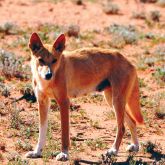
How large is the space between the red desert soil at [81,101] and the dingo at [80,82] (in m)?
0.48

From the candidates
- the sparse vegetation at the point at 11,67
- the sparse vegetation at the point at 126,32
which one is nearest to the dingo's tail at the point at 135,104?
the sparse vegetation at the point at 11,67

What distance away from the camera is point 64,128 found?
7.87 meters

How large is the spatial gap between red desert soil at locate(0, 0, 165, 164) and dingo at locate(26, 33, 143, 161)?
1.57ft

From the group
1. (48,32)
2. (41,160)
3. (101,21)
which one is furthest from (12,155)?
(101,21)

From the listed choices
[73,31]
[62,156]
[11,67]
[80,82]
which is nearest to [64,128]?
[62,156]

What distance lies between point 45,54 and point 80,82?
0.88m

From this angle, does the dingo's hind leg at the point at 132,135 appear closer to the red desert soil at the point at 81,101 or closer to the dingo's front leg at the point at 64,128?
the red desert soil at the point at 81,101

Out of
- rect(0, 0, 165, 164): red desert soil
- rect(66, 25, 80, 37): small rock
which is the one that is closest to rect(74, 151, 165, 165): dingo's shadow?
rect(0, 0, 165, 164): red desert soil

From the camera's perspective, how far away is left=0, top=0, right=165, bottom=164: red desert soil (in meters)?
8.79

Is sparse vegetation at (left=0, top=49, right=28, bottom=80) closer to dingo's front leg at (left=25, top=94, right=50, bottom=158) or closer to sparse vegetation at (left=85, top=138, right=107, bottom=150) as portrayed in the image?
sparse vegetation at (left=85, top=138, right=107, bottom=150)

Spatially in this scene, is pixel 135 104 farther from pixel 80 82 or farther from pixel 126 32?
pixel 126 32

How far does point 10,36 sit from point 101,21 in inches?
172

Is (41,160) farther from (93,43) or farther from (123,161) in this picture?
(93,43)

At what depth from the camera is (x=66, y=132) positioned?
7.87m
